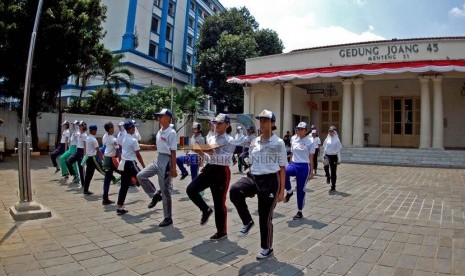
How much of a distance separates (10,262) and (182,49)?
38497mm

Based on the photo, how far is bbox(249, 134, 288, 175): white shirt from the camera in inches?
157

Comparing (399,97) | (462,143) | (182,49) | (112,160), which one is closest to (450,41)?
(399,97)

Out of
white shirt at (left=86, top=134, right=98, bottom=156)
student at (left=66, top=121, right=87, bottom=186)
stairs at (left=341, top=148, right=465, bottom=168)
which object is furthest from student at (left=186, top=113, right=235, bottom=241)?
stairs at (left=341, top=148, right=465, bottom=168)

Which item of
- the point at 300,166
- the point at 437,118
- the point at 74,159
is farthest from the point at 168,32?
the point at 300,166

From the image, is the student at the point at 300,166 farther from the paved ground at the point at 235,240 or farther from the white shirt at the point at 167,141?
the white shirt at the point at 167,141

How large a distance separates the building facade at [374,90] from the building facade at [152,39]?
10.2m

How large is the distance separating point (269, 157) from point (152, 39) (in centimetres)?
3293

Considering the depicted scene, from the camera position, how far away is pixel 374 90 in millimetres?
21516

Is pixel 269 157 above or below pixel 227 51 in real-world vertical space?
below

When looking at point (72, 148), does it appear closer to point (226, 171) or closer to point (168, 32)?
point (226, 171)

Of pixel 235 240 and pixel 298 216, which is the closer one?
pixel 235 240

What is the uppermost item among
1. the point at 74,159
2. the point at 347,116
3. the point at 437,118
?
the point at 347,116

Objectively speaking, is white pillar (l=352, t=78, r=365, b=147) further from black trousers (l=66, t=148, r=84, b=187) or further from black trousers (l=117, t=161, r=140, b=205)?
black trousers (l=117, t=161, r=140, b=205)

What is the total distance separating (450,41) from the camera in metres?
17.9
